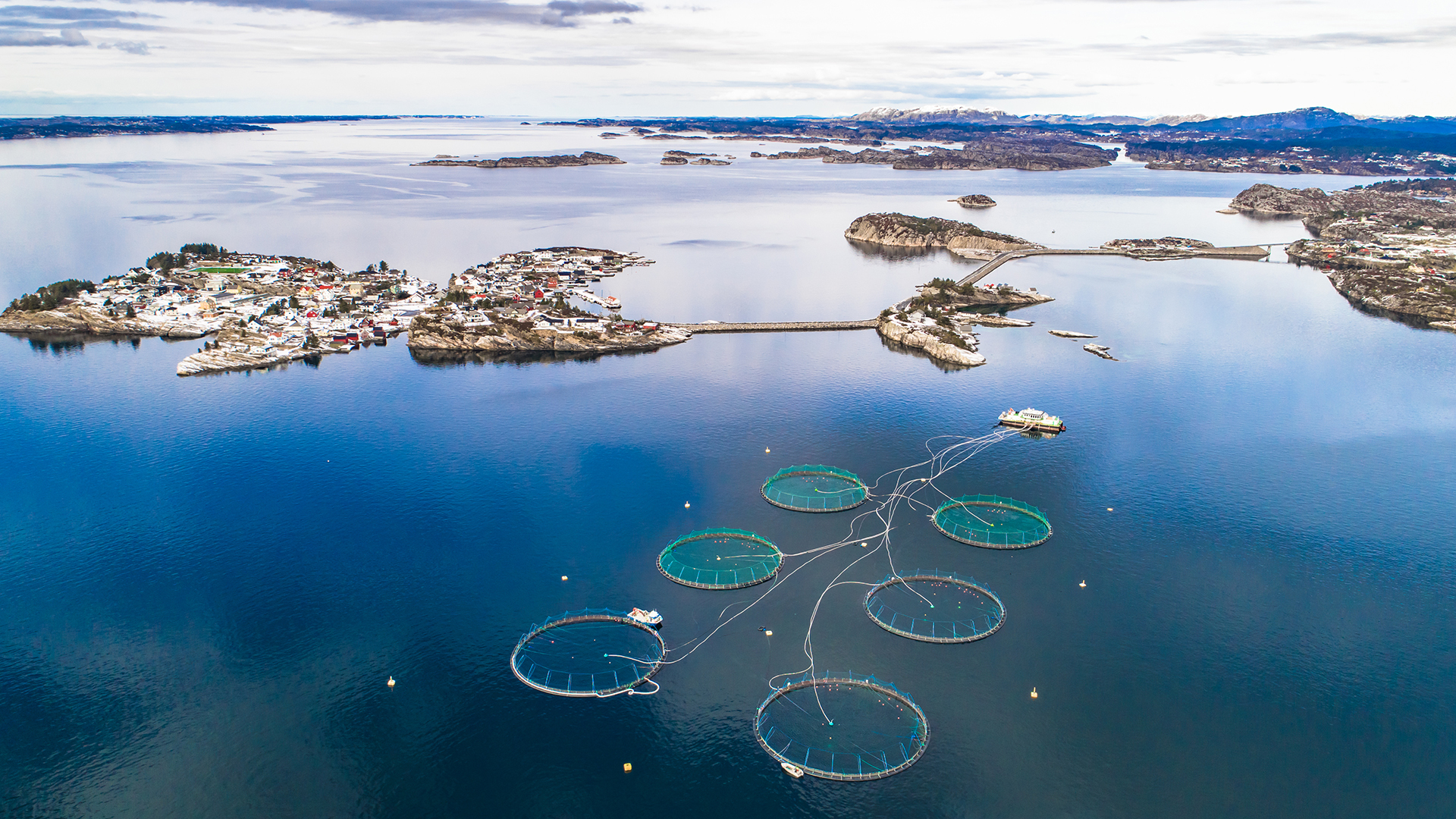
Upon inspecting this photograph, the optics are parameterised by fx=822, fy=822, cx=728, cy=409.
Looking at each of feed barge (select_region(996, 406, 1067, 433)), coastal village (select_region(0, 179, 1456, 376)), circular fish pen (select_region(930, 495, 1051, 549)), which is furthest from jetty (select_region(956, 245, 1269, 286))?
circular fish pen (select_region(930, 495, 1051, 549))

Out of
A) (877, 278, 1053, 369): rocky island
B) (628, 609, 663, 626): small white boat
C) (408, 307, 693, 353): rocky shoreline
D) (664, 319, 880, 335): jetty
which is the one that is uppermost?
(877, 278, 1053, 369): rocky island

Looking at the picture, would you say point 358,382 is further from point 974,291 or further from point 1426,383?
point 1426,383

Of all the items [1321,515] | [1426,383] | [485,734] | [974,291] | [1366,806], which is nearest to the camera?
[1366,806]

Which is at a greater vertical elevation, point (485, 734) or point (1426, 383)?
point (1426, 383)

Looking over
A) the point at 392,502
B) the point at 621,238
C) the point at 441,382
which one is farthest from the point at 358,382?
the point at 621,238

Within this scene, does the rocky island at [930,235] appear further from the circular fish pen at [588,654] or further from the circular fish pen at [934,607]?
the circular fish pen at [588,654]

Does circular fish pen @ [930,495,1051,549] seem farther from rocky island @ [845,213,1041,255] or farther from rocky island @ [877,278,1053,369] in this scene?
rocky island @ [845,213,1041,255]
